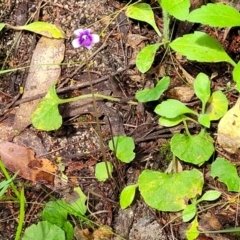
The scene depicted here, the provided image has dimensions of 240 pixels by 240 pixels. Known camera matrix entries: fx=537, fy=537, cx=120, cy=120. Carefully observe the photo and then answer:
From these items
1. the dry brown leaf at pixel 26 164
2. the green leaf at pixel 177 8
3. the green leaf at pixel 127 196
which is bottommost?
the green leaf at pixel 127 196

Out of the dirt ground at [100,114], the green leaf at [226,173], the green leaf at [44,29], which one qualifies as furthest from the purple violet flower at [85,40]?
the green leaf at [226,173]

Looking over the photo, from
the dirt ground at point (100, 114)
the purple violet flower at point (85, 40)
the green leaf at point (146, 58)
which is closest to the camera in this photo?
the purple violet flower at point (85, 40)

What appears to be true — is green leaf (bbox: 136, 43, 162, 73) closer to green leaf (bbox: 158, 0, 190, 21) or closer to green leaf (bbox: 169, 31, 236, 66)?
green leaf (bbox: 169, 31, 236, 66)

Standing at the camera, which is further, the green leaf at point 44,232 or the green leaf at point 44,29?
the green leaf at point 44,29

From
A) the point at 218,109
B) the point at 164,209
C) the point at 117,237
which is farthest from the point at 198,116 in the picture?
the point at 117,237

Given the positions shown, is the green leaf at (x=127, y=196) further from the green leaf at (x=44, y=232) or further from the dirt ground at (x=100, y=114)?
the green leaf at (x=44, y=232)

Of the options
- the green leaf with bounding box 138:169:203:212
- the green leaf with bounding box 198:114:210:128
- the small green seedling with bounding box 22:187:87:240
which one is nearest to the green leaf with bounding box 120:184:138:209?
the green leaf with bounding box 138:169:203:212

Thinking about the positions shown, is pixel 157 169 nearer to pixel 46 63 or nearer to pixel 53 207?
pixel 53 207
